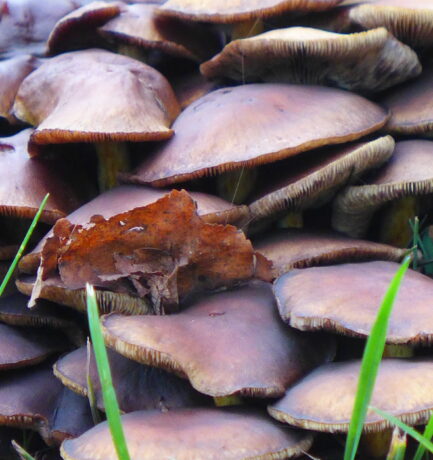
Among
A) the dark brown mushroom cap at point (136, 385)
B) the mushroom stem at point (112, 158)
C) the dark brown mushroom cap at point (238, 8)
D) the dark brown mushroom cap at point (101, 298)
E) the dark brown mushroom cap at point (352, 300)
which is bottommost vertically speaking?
the dark brown mushroom cap at point (136, 385)

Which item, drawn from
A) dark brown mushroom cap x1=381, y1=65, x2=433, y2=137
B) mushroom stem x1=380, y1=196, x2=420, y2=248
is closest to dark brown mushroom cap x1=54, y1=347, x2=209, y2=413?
mushroom stem x1=380, y1=196, x2=420, y2=248

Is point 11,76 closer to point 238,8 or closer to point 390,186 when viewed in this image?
point 238,8

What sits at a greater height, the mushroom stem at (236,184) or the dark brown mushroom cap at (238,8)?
the dark brown mushroom cap at (238,8)

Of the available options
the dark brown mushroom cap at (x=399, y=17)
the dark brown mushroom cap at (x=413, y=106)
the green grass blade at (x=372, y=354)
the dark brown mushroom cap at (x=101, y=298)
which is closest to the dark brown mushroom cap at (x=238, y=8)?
the dark brown mushroom cap at (x=399, y=17)

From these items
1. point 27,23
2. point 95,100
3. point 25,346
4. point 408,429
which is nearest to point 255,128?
point 95,100

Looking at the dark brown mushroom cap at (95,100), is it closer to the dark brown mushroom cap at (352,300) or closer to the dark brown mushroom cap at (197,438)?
the dark brown mushroom cap at (352,300)

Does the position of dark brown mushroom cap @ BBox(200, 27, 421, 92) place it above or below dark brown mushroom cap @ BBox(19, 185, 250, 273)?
above

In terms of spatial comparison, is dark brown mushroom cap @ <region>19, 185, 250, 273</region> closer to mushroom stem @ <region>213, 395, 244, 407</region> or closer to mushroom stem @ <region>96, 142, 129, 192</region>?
mushroom stem @ <region>96, 142, 129, 192</region>
